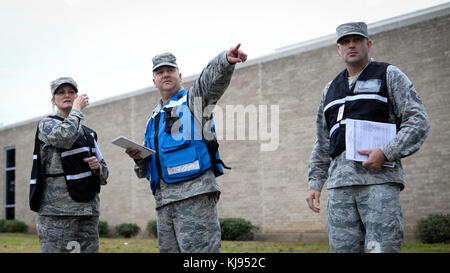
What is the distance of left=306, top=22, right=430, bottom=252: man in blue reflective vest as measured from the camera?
299 centimetres

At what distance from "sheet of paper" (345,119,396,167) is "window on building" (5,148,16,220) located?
25208 millimetres

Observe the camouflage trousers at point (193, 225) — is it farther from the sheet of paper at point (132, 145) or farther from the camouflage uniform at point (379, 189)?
the camouflage uniform at point (379, 189)

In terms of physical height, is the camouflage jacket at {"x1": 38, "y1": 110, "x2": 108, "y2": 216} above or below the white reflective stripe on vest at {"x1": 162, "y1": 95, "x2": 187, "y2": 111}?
below

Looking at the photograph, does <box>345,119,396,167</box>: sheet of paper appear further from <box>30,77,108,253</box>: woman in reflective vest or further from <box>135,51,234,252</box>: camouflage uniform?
<box>30,77,108,253</box>: woman in reflective vest

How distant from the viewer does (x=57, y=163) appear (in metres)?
4.17

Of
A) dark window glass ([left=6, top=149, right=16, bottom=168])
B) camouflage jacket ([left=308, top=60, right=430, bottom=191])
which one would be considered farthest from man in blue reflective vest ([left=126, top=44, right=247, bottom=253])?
dark window glass ([left=6, top=149, right=16, bottom=168])

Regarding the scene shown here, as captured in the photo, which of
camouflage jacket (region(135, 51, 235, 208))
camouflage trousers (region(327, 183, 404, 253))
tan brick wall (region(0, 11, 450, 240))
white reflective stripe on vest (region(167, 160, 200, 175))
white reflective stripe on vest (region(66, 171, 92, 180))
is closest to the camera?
camouflage trousers (region(327, 183, 404, 253))

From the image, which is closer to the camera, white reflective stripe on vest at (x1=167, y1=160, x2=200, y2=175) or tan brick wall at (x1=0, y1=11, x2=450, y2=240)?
white reflective stripe on vest at (x1=167, y1=160, x2=200, y2=175)

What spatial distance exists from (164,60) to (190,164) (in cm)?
93

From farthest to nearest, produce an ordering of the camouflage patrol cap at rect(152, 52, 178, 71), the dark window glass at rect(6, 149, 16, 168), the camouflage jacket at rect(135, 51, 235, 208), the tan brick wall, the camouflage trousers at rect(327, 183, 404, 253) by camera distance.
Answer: the dark window glass at rect(6, 149, 16, 168)
the tan brick wall
the camouflage patrol cap at rect(152, 52, 178, 71)
the camouflage jacket at rect(135, 51, 235, 208)
the camouflage trousers at rect(327, 183, 404, 253)

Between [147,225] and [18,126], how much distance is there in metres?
12.5

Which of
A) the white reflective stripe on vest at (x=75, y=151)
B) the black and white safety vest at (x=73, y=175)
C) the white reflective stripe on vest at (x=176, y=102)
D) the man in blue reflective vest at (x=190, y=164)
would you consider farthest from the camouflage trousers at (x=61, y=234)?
the white reflective stripe on vest at (x=176, y=102)

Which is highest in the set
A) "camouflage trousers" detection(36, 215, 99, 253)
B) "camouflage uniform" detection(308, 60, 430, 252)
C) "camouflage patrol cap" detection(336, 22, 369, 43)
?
"camouflage patrol cap" detection(336, 22, 369, 43)
